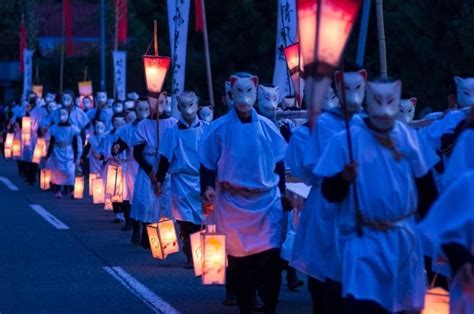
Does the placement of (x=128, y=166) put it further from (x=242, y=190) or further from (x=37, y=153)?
(x=37, y=153)

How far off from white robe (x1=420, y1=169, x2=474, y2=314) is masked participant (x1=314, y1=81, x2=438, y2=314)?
746mm

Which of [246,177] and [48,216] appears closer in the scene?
[246,177]

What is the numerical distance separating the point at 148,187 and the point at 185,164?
2.72 m

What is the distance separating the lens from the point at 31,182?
31266 mm

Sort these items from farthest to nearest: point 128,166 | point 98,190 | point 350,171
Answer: point 98,190, point 128,166, point 350,171

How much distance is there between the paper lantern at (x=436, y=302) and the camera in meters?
7.50

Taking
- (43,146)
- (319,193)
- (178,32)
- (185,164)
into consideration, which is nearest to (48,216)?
(178,32)

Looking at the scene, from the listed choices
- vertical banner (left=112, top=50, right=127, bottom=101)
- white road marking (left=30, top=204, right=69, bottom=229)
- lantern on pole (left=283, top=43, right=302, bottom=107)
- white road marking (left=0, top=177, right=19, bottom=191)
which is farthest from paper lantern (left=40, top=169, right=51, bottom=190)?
lantern on pole (left=283, top=43, right=302, bottom=107)

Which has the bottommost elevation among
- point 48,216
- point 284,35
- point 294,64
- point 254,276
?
point 48,216

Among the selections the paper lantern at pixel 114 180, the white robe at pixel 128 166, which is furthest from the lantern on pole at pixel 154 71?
the paper lantern at pixel 114 180

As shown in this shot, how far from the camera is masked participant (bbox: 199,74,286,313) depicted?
1077 centimetres

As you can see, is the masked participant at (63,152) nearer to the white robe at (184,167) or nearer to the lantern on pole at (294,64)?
the lantern on pole at (294,64)

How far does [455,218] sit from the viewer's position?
6527mm

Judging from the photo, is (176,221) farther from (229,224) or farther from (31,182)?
(31,182)
